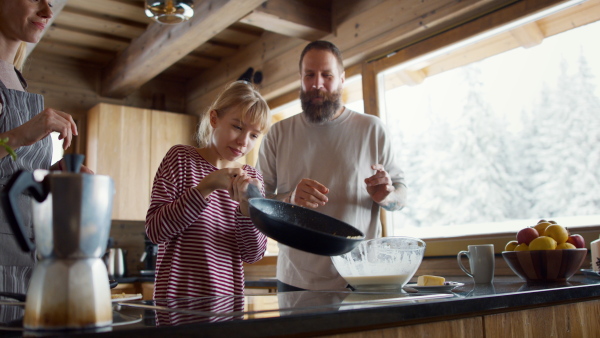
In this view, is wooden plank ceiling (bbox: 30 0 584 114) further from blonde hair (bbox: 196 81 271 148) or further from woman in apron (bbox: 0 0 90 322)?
woman in apron (bbox: 0 0 90 322)

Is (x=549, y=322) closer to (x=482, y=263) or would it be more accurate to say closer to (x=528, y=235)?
(x=482, y=263)

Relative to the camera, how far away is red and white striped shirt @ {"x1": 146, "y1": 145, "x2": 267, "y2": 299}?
48.7 inches

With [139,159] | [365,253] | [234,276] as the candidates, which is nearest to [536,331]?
[365,253]

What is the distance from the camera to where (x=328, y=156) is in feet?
6.24

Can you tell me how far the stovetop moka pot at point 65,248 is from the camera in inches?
22.5

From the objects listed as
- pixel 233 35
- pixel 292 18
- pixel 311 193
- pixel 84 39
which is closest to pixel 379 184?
pixel 311 193

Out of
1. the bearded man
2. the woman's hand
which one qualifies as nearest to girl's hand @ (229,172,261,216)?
the woman's hand

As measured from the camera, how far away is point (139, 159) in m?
4.04

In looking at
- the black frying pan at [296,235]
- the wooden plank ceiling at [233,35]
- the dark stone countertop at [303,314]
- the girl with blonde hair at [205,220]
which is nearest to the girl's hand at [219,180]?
the girl with blonde hair at [205,220]

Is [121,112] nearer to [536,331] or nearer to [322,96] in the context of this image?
[322,96]

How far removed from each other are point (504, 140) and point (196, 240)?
160cm

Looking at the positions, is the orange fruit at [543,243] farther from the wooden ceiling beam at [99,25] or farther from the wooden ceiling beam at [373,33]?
the wooden ceiling beam at [99,25]

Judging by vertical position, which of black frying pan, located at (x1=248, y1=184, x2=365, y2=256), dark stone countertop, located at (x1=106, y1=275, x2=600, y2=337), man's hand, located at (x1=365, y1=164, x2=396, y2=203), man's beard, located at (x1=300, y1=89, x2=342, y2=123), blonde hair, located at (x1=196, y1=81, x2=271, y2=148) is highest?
man's beard, located at (x1=300, y1=89, x2=342, y2=123)

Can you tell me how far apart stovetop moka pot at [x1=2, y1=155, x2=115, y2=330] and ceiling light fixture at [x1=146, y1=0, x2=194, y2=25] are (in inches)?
74.3
